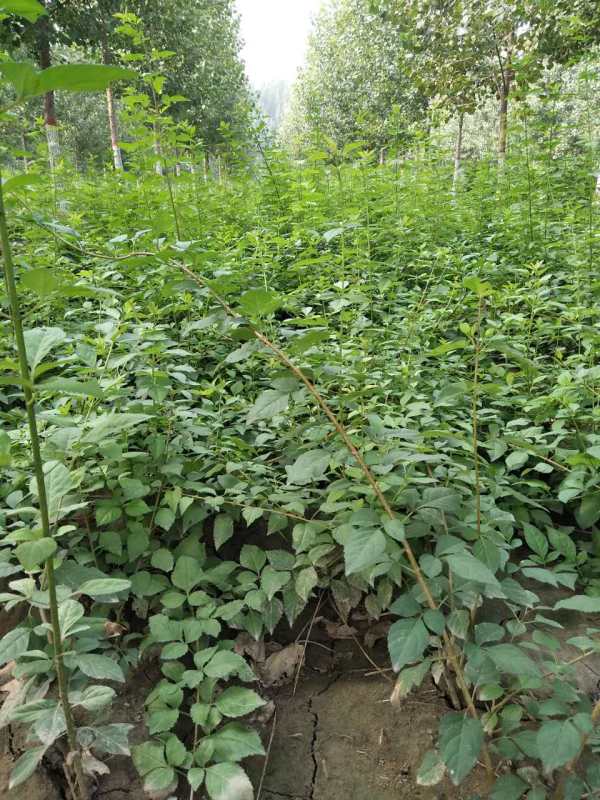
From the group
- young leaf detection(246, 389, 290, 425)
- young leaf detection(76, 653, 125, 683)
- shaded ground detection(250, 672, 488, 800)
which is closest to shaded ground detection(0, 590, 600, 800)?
shaded ground detection(250, 672, 488, 800)

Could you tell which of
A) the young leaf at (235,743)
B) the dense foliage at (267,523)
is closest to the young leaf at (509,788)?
the dense foliage at (267,523)

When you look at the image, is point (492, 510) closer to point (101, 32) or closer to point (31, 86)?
point (31, 86)

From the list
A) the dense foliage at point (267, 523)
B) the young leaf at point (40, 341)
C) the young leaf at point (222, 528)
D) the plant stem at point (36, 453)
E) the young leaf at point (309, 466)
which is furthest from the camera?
the young leaf at point (222, 528)

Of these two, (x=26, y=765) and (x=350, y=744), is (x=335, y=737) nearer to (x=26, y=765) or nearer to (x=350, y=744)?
(x=350, y=744)

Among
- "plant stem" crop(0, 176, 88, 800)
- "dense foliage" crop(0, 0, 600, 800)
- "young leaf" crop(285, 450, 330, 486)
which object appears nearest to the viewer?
"plant stem" crop(0, 176, 88, 800)

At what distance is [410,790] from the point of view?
1356 mm

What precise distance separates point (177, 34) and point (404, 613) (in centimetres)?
1903

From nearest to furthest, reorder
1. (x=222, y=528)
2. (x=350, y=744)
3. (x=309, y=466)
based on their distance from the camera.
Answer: (x=309, y=466), (x=350, y=744), (x=222, y=528)

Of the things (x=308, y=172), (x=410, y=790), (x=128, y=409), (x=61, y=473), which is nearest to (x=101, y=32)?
(x=308, y=172)

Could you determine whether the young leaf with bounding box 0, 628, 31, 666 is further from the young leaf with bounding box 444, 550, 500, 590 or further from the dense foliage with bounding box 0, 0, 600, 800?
the young leaf with bounding box 444, 550, 500, 590

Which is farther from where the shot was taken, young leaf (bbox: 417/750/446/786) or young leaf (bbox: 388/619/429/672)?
young leaf (bbox: 417/750/446/786)

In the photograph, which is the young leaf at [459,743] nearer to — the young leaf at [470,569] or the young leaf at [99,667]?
the young leaf at [470,569]

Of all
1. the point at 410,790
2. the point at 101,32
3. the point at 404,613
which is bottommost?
the point at 410,790

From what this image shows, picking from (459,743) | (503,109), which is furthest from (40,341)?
(503,109)
